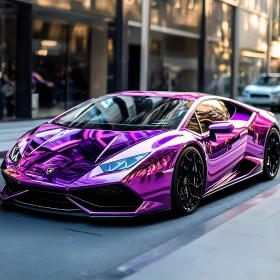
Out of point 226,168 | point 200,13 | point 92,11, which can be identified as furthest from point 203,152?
point 200,13

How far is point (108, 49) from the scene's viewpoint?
62.8 feet

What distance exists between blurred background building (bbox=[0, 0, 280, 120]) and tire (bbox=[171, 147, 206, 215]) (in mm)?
10545

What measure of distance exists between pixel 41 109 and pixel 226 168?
11.0 meters

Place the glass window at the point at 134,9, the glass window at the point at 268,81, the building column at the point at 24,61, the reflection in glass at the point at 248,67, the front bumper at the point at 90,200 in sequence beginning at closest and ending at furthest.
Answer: the front bumper at the point at 90,200 → the building column at the point at 24,61 → the glass window at the point at 134,9 → the glass window at the point at 268,81 → the reflection in glass at the point at 248,67

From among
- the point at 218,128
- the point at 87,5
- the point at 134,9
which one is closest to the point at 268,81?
the point at 134,9

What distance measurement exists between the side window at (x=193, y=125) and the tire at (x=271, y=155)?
1.87m

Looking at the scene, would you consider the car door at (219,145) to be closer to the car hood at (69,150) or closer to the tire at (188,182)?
the tire at (188,182)

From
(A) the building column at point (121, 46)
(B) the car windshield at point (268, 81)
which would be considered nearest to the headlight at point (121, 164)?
(A) the building column at point (121, 46)

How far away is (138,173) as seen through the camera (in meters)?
5.16

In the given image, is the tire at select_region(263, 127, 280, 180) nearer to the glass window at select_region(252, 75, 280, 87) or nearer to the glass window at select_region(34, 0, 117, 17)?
the glass window at select_region(34, 0, 117, 17)

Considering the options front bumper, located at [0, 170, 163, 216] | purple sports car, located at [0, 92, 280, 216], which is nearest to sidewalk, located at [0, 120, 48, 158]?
purple sports car, located at [0, 92, 280, 216]

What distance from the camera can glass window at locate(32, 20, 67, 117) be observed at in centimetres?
1652

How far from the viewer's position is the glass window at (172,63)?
→ 70.9 feet

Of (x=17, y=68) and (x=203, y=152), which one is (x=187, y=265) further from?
(x=17, y=68)
